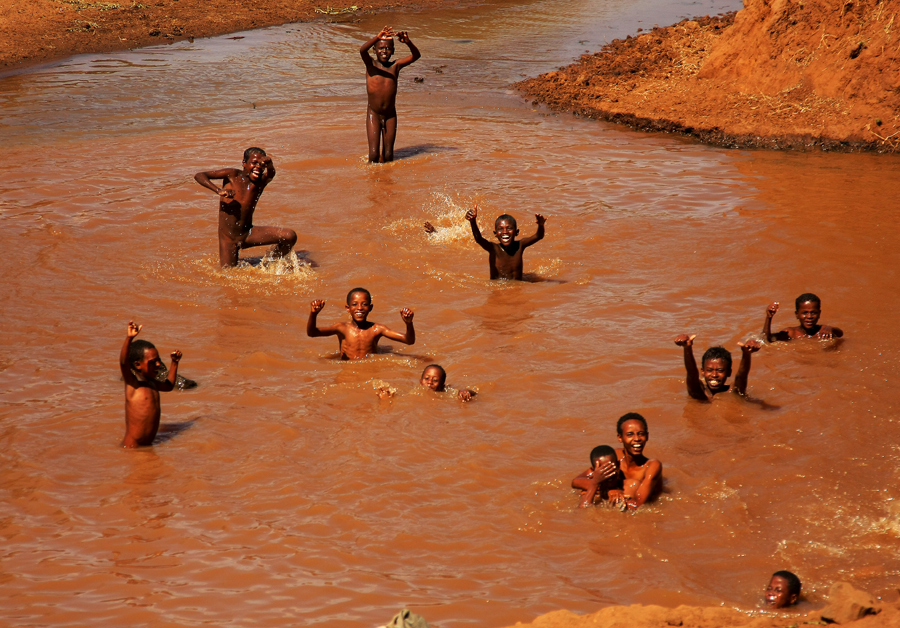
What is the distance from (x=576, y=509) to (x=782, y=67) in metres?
11.4

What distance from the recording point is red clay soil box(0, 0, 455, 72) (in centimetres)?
1912

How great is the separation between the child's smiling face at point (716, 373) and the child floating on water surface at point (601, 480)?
1442 mm

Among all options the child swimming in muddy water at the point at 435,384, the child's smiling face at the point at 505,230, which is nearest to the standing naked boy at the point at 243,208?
the child's smiling face at the point at 505,230

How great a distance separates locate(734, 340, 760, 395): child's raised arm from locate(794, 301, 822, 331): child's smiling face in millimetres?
1150

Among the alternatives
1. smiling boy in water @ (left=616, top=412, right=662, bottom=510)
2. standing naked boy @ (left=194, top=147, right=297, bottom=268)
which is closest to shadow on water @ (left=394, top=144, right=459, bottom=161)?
standing naked boy @ (left=194, top=147, right=297, bottom=268)

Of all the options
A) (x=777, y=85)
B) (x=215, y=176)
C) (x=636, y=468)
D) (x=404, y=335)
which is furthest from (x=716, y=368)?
(x=777, y=85)

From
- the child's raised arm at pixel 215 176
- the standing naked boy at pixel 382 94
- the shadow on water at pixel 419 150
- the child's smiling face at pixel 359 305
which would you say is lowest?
the child's smiling face at pixel 359 305

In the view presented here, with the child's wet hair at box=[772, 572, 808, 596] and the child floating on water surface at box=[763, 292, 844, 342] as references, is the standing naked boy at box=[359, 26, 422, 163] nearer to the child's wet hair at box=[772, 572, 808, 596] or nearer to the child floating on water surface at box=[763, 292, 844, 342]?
the child floating on water surface at box=[763, 292, 844, 342]

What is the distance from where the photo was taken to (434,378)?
664 cm

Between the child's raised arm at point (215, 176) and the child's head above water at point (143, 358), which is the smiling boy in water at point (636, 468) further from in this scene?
the child's raised arm at point (215, 176)

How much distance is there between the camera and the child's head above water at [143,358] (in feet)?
19.3

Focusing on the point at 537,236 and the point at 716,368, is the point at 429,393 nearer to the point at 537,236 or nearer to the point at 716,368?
the point at 716,368

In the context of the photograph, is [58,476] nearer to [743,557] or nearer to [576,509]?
[576,509]

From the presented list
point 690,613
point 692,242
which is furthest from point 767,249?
point 690,613
